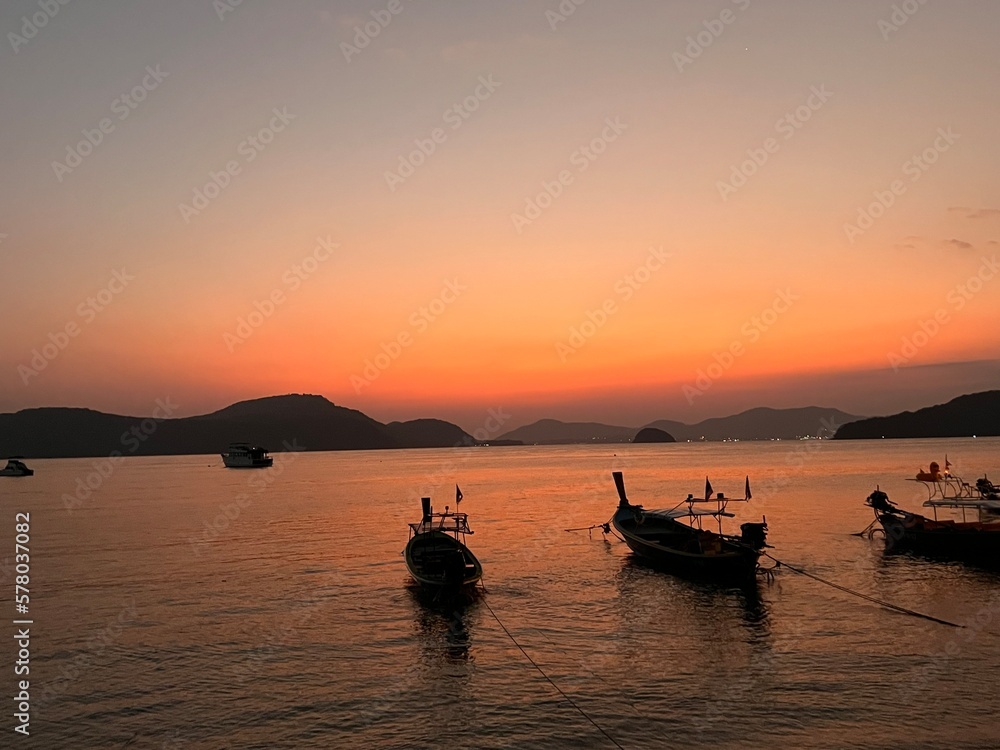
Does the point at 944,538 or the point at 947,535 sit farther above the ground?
the point at 947,535

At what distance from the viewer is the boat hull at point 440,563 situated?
37.2 metres

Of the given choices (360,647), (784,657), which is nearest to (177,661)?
(360,647)

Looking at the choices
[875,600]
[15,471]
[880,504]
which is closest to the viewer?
[875,600]

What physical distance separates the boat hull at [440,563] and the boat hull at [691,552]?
487 inches

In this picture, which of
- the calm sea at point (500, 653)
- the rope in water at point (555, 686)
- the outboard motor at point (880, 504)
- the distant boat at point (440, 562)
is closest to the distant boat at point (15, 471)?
the calm sea at point (500, 653)

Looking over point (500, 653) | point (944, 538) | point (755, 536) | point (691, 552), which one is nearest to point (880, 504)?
point (944, 538)

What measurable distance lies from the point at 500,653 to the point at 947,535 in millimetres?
35448

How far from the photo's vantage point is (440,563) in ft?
127

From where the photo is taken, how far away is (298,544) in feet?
194

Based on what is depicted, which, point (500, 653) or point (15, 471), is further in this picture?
point (15, 471)

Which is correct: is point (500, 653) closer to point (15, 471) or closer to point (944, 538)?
point (944, 538)

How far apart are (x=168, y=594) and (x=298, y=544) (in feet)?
66.2

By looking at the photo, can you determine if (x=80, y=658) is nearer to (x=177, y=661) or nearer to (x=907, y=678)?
(x=177, y=661)

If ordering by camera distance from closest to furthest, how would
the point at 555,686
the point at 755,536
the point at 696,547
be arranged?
the point at 555,686
the point at 755,536
the point at 696,547
